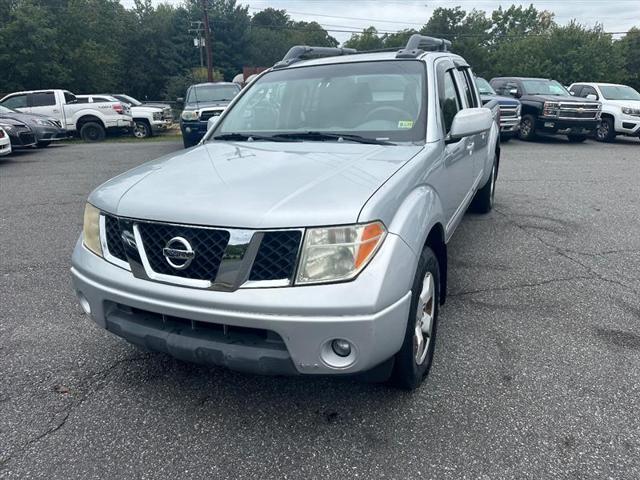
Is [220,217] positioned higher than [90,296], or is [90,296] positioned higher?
[220,217]

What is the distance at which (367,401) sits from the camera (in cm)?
255

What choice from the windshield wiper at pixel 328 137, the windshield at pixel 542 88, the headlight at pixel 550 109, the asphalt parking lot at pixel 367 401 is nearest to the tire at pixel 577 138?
the windshield at pixel 542 88

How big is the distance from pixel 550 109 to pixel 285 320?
14.4 metres

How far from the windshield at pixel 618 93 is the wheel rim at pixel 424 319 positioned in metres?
15.5

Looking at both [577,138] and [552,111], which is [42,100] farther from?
[577,138]

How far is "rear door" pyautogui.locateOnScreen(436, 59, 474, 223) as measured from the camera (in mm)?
3299

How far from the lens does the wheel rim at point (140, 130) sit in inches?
732

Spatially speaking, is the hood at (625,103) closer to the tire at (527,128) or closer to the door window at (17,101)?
the tire at (527,128)

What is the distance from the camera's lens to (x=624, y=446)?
2.20 m

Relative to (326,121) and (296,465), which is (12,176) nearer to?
(326,121)

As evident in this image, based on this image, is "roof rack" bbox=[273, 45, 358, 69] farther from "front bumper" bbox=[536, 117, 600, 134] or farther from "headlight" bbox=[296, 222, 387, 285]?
"front bumper" bbox=[536, 117, 600, 134]

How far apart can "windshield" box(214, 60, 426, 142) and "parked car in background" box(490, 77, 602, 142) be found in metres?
12.3

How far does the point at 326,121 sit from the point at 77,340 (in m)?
2.20

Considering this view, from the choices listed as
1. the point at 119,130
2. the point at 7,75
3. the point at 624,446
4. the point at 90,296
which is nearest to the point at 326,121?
the point at 90,296
